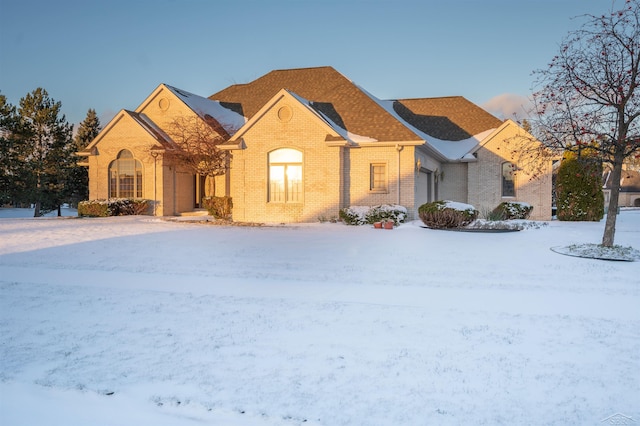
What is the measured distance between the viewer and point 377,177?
21.3 m

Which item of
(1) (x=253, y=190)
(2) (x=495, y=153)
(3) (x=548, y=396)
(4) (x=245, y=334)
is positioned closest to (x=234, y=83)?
(1) (x=253, y=190)

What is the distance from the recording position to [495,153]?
25.9 meters

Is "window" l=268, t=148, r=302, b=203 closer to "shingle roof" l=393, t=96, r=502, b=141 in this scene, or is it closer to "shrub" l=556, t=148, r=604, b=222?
"shingle roof" l=393, t=96, r=502, b=141

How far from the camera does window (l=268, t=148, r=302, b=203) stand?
2130cm

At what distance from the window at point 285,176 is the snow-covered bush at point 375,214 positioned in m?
2.73

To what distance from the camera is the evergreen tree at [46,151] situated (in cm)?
3303

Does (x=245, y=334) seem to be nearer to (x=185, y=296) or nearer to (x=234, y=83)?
(x=185, y=296)

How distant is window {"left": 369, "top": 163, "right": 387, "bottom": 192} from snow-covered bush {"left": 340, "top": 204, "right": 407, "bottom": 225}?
1.47 metres

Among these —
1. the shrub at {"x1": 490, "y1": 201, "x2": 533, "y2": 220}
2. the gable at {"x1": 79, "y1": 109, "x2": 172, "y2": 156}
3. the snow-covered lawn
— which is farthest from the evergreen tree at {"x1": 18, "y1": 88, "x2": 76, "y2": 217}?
the shrub at {"x1": 490, "y1": 201, "x2": 533, "y2": 220}

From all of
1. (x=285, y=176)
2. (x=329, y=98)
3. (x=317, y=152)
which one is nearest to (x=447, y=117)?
(x=329, y=98)

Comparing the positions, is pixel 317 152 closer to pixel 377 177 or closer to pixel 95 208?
pixel 377 177

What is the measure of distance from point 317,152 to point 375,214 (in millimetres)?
3829

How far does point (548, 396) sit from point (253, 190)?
61.3 feet

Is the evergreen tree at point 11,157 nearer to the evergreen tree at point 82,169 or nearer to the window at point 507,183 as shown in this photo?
the evergreen tree at point 82,169
